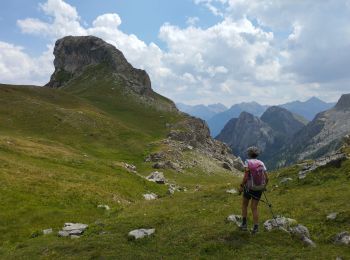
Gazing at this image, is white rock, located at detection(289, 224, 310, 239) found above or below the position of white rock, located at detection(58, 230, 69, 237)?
above

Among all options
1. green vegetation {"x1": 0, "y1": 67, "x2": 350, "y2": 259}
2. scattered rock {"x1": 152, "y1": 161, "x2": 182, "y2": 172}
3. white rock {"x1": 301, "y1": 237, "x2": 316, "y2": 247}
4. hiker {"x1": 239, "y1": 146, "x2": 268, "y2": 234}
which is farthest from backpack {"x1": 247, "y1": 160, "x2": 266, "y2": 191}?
scattered rock {"x1": 152, "y1": 161, "x2": 182, "y2": 172}

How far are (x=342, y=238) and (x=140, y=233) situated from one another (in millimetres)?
10255

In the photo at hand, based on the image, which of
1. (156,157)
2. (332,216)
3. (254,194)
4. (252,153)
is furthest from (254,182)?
(156,157)

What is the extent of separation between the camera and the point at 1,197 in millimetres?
34656

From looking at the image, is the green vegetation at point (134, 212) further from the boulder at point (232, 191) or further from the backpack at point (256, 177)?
the backpack at point (256, 177)

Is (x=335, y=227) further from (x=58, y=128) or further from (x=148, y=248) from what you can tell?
(x=58, y=128)

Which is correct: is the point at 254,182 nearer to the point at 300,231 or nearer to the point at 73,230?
the point at 300,231

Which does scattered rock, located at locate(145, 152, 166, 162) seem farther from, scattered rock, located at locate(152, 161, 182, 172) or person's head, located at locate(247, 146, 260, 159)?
person's head, located at locate(247, 146, 260, 159)

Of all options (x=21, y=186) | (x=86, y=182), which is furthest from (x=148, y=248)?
(x=86, y=182)

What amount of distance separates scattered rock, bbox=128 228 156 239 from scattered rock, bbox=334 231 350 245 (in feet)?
31.3

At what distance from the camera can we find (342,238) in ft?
60.8

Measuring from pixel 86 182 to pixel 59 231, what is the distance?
733 inches

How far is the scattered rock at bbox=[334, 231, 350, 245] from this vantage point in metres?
18.2

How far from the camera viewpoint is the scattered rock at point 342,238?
1825 cm
